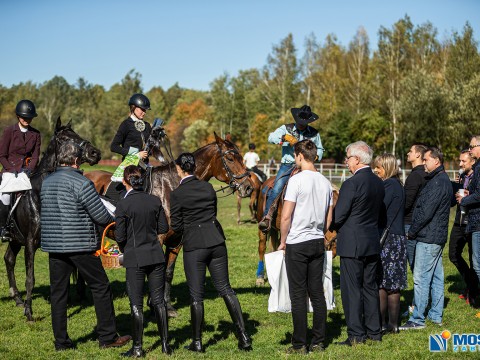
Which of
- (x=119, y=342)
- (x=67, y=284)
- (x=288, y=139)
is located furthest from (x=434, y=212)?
(x=67, y=284)

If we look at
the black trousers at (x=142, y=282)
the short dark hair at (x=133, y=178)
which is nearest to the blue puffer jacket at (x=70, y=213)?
the short dark hair at (x=133, y=178)

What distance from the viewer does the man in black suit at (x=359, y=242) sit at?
687 centimetres

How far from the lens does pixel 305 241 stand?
21.7ft

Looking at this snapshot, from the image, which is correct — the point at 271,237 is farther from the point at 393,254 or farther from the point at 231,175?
the point at 393,254

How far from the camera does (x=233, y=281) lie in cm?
1170

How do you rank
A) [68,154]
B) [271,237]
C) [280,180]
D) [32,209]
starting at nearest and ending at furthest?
1. [68,154]
2. [32,209]
3. [280,180]
4. [271,237]

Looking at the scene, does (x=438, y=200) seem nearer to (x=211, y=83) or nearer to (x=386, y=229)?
(x=386, y=229)

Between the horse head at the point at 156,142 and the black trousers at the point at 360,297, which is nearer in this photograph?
the black trousers at the point at 360,297

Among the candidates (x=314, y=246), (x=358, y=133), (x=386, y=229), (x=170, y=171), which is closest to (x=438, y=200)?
(x=386, y=229)

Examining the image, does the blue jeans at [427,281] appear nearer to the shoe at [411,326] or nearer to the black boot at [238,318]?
the shoe at [411,326]

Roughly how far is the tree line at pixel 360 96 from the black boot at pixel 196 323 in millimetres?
43061

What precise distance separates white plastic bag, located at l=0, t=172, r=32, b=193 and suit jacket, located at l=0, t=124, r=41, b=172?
0.21 m

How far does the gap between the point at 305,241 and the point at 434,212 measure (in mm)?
2658

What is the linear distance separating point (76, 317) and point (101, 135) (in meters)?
75.0
